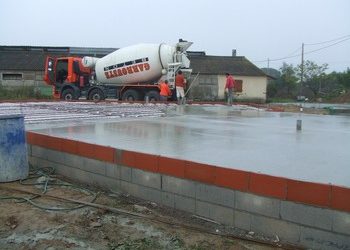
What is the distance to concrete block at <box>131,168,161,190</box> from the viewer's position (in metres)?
4.64

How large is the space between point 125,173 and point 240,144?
1.58 m

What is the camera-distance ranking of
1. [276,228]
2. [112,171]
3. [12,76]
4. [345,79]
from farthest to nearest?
[345,79], [12,76], [112,171], [276,228]

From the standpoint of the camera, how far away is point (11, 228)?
420cm

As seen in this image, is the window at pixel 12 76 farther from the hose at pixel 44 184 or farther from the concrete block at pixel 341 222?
the concrete block at pixel 341 222

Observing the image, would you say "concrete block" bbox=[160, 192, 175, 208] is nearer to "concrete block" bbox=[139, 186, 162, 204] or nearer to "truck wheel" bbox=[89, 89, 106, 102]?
"concrete block" bbox=[139, 186, 162, 204]

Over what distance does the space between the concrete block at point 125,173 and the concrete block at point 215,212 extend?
1090 millimetres

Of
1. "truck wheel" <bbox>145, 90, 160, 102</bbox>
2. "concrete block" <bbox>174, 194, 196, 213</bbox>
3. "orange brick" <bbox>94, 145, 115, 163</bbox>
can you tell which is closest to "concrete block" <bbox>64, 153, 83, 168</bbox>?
"orange brick" <bbox>94, 145, 115, 163</bbox>

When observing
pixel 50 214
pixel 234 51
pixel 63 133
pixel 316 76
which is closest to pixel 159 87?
pixel 63 133

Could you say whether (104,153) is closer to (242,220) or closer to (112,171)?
(112,171)

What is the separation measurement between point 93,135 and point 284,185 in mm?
3511

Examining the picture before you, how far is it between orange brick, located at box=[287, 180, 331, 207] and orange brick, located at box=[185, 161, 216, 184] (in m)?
0.82

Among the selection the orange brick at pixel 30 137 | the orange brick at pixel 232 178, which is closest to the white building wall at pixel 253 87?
the orange brick at pixel 30 137

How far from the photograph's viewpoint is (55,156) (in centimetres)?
606

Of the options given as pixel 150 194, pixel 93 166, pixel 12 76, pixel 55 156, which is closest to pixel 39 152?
pixel 55 156
